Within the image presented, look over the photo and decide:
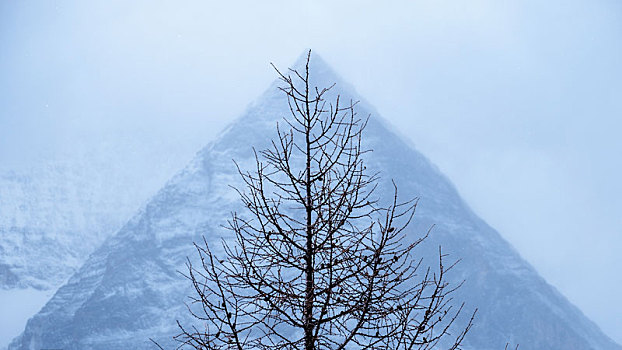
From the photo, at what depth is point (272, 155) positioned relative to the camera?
30.7 feet

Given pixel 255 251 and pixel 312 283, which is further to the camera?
pixel 255 251

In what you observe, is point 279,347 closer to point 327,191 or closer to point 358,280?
point 358,280

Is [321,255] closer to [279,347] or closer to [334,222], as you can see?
[334,222]

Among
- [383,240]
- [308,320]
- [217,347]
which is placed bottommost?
[217,347]

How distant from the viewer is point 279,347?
8.37 meters

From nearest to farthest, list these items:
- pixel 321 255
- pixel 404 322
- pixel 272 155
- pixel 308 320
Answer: pixel 404 322 < pixel 308 320 < pixel 321 255 < pixel 272 155

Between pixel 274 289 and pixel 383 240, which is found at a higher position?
pixel 383 240

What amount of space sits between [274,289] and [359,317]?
106 cm

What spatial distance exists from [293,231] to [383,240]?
50.7 inches

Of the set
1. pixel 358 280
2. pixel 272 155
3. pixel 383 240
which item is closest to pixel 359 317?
pixel 358 280

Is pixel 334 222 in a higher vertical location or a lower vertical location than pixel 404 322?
higher

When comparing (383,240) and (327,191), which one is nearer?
(383,240)

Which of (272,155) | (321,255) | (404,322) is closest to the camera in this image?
(404,322)

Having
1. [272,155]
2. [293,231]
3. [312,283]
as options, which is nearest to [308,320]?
[312,283]
